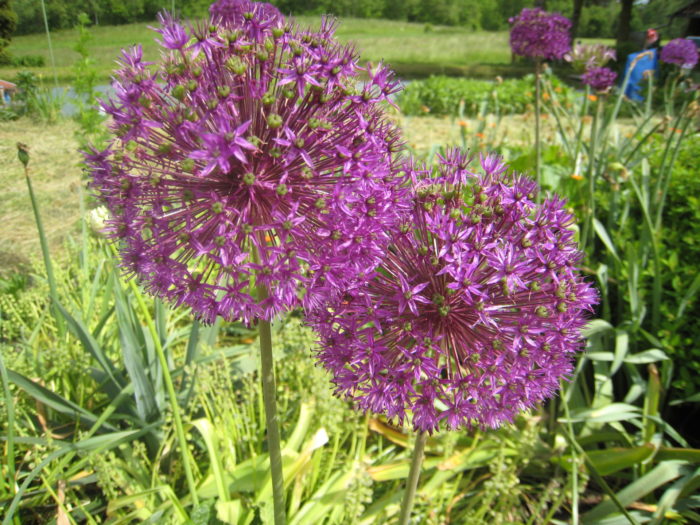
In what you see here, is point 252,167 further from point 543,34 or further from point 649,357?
point 543,34

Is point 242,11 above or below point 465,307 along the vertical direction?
above

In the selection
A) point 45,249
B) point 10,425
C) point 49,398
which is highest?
point 45,249

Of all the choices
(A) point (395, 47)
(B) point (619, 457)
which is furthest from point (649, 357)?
(A) point (395, 47)

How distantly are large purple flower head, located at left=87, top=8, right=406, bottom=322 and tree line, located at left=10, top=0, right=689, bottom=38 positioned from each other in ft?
1.10

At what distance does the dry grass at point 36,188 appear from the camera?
10.8ft

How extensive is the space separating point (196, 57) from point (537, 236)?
0.97 meters

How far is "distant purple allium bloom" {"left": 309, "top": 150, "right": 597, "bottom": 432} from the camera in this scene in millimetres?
1189

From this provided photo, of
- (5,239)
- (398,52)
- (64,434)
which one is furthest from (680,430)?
(398,52)

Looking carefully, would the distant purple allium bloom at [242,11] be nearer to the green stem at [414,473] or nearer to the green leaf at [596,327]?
the green stem at [414,473]

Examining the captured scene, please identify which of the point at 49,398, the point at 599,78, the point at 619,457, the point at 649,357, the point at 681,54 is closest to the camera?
the point at 49,398

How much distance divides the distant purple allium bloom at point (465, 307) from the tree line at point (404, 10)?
75cm

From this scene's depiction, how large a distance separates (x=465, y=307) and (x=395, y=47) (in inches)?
Answer: 763

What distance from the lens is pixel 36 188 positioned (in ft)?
13.0

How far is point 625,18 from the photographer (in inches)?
866
